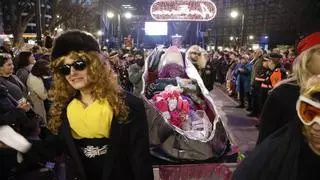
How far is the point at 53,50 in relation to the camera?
8.73ft

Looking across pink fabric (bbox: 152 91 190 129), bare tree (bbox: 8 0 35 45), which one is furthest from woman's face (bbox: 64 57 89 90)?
bare tree (bbox: 8 0 35 45)

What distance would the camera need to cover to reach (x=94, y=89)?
2.63m

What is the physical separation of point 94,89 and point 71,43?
0.33 metres

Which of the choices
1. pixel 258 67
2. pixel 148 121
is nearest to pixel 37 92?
pixel 148 121

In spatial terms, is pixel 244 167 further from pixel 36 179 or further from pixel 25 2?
pixel 25 2

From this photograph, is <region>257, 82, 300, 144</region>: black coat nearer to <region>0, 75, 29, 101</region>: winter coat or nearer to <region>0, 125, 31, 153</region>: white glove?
<region>0, 125, 31, 153</region>: white glove

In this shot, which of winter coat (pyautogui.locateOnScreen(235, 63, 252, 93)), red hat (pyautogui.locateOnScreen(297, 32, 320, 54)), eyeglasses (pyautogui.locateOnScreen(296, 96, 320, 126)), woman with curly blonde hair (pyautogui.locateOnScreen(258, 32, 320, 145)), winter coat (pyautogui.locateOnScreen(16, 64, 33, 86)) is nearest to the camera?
eyeglasses (pyautogui.locateOnScreen(296, 96, 320, 126))

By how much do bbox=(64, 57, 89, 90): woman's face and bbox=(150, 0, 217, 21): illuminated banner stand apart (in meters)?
12.1

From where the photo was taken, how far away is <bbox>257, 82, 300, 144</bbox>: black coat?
291 centimetres

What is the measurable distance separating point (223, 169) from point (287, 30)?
50371mm

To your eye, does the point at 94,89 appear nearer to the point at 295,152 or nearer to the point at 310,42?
the point at 295,152

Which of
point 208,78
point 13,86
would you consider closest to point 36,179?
point 13,86

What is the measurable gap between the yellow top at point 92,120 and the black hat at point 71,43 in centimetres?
37

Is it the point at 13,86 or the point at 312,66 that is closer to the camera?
the point at 312,66
